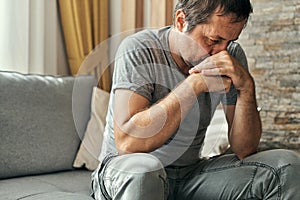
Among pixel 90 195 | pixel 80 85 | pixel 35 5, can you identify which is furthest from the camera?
pixel 35 5

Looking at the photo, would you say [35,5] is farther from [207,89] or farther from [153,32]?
[207,89]

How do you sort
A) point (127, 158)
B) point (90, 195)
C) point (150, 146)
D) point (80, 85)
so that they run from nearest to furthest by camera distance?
point (127, 158)
point (150, 146)
point (90, 195)
point (80, 85)

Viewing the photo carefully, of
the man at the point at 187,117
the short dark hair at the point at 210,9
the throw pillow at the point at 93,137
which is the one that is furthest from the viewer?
the throw pillow at the point at 93,137

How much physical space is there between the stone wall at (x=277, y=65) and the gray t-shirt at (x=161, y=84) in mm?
752

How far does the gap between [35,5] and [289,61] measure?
128 centimetres

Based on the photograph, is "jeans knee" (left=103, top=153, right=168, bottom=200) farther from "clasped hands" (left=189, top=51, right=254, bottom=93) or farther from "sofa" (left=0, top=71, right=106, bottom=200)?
"sofa" (left=0, top=71, right=106, bottom=200)

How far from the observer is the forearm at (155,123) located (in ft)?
5.03

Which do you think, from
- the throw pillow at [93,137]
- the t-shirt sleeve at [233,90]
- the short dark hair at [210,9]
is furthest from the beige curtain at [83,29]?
the short dark hair at [210,9]

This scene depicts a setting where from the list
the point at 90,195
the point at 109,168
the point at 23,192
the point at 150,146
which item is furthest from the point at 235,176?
the point at 23,192

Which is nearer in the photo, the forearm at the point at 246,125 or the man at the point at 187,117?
the man at the point at 187,117

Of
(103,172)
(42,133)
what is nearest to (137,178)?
(103,172)

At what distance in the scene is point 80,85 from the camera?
2393mm

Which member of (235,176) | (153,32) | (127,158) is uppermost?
(153,32)

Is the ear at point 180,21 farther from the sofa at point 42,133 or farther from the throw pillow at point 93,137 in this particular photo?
the throw pillow at point 93,137
